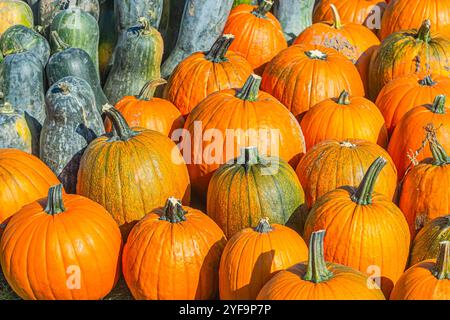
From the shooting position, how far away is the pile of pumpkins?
361 centimetres

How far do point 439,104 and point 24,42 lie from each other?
292 cm

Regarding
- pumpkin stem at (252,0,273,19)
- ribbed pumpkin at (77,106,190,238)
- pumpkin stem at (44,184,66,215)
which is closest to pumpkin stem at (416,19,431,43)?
pumpkin stem at (252,0,273,19)

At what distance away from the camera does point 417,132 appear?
14.5ft

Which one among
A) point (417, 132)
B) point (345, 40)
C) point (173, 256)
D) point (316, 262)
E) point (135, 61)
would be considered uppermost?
point (345, 40)

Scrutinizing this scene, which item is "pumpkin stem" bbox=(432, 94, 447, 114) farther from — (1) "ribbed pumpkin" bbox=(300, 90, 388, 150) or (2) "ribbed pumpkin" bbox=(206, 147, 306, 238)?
(2) "ribbed pumpkin" bbox=(206, 147, 306, 238)

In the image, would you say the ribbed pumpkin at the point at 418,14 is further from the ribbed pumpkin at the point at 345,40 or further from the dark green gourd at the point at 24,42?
the dark green gourd at the point at 24,42

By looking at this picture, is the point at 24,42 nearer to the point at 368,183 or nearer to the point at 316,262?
the point at 368,183

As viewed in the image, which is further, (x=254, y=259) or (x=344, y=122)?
(x=344, y=122)

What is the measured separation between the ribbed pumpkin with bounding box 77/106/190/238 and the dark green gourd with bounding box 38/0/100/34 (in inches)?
79.3

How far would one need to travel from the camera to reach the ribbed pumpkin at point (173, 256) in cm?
358

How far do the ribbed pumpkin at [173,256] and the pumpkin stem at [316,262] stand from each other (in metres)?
0.68

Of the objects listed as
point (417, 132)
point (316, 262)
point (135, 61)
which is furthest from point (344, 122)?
point (316, 262)

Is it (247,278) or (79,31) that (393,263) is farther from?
(79,31)

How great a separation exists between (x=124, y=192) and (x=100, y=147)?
0.94 feet
